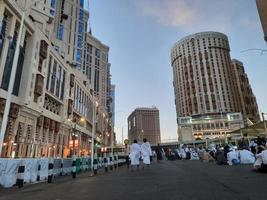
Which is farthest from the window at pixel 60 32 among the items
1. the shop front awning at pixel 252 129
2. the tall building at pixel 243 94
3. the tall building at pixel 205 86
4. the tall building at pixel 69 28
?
the tall building at pixel 243 94

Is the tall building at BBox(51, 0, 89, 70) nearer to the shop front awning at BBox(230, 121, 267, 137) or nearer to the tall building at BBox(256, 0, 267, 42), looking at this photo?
the shop front awning at BBox(230, 121, 267, 137)

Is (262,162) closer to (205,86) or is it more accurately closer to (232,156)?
(232,156)

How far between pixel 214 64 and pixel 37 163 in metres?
121

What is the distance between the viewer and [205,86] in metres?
118

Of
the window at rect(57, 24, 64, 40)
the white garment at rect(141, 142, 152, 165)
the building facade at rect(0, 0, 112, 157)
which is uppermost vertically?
the window at rect(57, 24, 64, 40)

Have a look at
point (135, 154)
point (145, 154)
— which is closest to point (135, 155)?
point (135, 154)

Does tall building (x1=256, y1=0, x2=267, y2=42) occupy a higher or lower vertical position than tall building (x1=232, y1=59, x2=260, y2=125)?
lower

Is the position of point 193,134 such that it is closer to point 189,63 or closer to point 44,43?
point 189,63

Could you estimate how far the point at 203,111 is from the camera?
365ft

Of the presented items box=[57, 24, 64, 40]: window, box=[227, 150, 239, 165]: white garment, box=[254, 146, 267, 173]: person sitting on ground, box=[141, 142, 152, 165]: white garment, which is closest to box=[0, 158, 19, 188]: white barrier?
box=[141, 142, 152, 165]: white garment

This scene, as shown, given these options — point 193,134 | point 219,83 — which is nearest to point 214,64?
point 219,83

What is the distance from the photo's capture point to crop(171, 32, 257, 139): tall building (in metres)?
104

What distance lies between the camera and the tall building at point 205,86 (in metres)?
104

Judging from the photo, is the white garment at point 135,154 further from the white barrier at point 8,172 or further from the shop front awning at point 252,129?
the shop front awning at point 252,129
